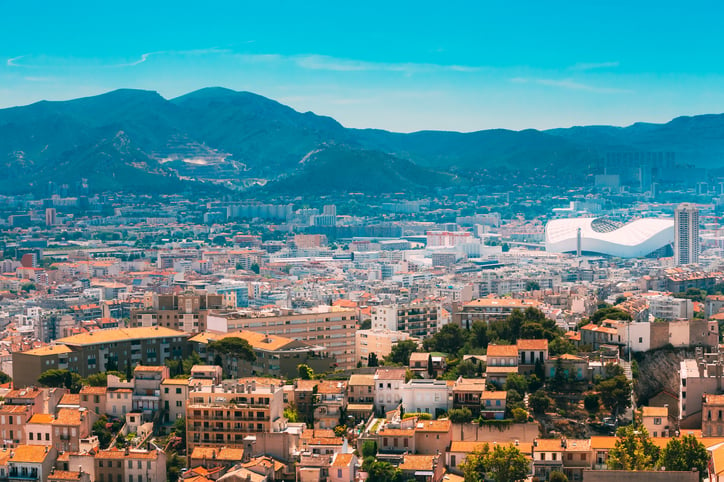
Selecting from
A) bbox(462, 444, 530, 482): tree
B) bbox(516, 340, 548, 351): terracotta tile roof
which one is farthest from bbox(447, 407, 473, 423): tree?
bbox(516, 340, 548, 351): terracotta tile roof

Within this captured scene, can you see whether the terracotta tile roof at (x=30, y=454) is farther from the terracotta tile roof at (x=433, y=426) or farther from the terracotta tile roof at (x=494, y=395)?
the terracotta tile roof at (x=494, y=395)

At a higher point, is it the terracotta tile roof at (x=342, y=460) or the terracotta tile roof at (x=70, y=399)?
the terracotta tile roof at (x=70, y=399)

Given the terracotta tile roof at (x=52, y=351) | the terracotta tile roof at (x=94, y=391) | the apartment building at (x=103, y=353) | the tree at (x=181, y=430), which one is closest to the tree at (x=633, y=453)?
the tree at (x=181, y=430)

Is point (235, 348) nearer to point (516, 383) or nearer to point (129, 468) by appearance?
point (516, 383)

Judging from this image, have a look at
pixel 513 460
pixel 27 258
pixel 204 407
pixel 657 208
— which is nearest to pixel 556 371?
pixel 513 460

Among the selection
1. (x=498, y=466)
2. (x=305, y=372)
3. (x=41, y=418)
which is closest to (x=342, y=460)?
(x=498, y=466)

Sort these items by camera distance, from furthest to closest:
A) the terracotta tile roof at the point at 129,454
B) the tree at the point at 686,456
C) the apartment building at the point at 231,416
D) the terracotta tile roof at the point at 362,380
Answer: the terracotta tile roof at the point at 362,380 → the apartment building at the point at 231,416 → the terracotta tile roof at the point at 129,454 → the tree at the point at 686,456
